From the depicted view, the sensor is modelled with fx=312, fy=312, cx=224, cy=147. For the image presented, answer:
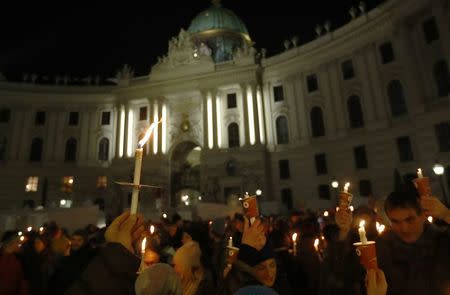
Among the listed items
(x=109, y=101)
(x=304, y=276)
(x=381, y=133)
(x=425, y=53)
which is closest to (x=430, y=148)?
(x=381, y=133)

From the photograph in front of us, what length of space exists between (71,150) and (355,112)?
34.6m

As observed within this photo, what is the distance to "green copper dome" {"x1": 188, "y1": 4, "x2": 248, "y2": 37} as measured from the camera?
46.2 metres

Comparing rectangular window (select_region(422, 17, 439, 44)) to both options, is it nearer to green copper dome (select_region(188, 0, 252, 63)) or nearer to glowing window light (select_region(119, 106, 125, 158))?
green copper dome (select_region(188, 0, 252, 63))

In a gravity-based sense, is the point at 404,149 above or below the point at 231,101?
below

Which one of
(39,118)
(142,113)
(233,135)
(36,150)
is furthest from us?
(39,118)

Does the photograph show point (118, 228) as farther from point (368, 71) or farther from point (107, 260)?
point (368, 71)

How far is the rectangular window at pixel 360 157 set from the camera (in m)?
28.7

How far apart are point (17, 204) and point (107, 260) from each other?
1665 inches

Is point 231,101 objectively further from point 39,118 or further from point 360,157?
point 39,118

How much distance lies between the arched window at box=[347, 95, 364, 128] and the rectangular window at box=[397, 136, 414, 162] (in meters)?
4.22

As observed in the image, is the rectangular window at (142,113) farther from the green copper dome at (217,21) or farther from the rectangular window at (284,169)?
the rectangular window at (284,169)

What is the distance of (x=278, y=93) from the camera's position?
36219 millimetres

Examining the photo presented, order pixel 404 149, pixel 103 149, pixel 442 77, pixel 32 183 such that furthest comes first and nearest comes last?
pixel 103 149
pixel 32 183
pixel 404 149
pixel 442 77

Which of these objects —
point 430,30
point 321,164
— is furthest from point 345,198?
point 321,164
